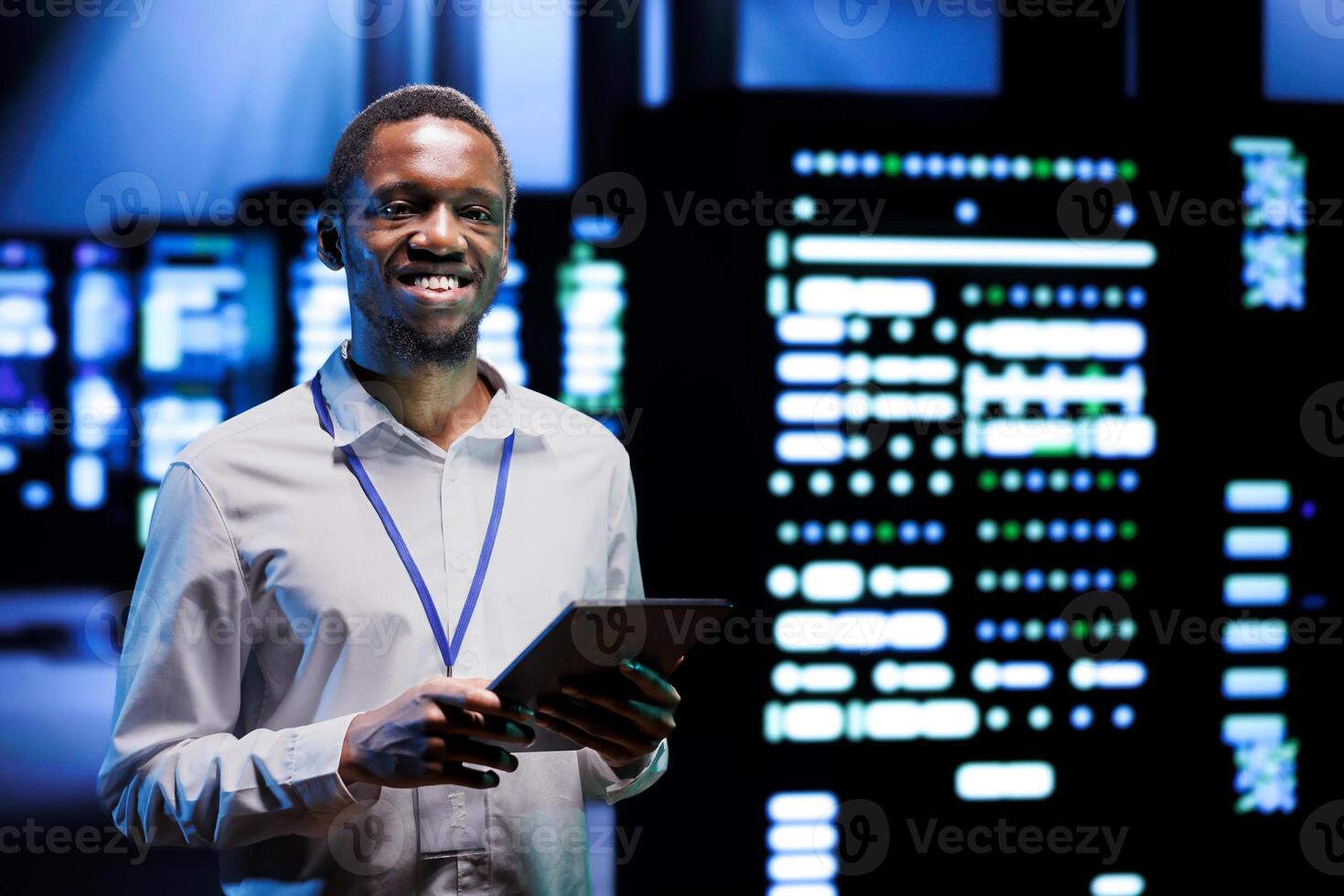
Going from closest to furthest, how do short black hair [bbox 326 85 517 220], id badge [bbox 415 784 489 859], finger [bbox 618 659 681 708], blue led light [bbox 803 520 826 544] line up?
finger [bbox 618 659 681 708], id badge [bbox 415 784 489 859], short black hair [bbox 326 85 517 220], blue led light [bbox 803 520 826 544]

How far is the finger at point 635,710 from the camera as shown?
1.24m

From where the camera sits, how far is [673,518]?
9.64ft

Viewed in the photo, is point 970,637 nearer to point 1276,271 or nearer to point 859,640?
point 859,640

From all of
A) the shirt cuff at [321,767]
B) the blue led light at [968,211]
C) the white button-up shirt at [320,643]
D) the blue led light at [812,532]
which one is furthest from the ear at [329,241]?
the blue led light at [968,211]

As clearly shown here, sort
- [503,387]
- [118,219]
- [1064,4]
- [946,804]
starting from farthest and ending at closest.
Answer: [1064,4] → [946,804] → [118,219] → [503,387]

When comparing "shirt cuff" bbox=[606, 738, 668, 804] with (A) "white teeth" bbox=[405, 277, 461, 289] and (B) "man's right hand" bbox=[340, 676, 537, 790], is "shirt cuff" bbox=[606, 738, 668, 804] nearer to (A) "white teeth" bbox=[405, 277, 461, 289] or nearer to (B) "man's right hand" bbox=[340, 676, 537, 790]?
(B) "man's right hand" bbox=[340, 676, 537, 790]

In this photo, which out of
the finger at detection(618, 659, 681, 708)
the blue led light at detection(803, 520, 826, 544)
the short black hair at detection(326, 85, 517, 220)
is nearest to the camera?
the finger at detection(618, 659, 681, 708)

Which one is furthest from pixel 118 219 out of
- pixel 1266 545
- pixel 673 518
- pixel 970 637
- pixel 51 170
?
pixel 1266 545

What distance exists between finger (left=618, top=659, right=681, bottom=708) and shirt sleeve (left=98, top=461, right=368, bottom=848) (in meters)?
0.30

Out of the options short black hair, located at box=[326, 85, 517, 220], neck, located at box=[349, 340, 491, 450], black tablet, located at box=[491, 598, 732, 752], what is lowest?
black tablet, located at box=[491, 598, 732, 752]

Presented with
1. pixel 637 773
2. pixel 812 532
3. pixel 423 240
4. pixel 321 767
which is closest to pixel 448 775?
pixel 321 767

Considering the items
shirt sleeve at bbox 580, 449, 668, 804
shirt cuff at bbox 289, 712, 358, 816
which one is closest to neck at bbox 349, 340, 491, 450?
shirt sleeve at bbox 580, 449, 668, 804

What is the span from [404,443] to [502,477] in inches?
4.9

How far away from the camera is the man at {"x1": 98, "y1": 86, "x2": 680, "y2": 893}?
4.19ft
